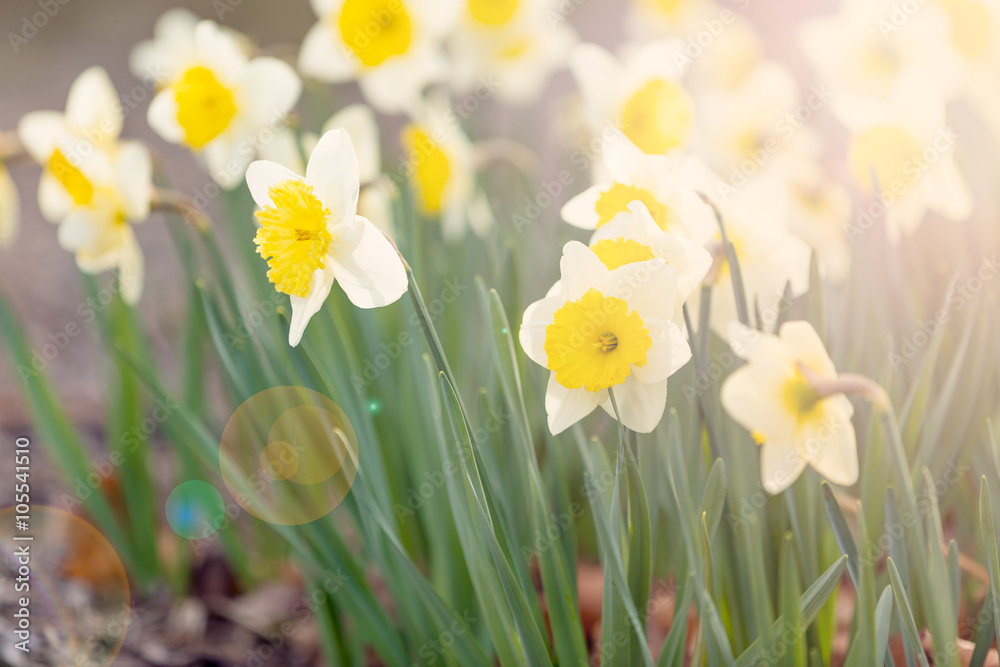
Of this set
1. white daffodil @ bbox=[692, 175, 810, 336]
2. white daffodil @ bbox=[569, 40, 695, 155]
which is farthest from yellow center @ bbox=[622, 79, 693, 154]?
white daffodil @ bbox=[692, 175, 810, 336]

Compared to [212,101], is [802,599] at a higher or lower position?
lower

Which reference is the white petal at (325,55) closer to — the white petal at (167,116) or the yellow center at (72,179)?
the white petal at (167,116)

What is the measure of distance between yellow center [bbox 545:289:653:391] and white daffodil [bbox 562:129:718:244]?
166mm

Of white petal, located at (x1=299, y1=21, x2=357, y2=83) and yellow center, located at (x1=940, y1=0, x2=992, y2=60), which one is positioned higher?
white petal, located at (x1=299, y1=21, x2=357, y2=83)

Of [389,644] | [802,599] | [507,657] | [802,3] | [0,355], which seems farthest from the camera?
[802,3]

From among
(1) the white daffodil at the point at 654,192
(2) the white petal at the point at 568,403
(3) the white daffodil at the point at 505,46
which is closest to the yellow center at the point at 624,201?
(1) the white daffodil at the point at 654,192

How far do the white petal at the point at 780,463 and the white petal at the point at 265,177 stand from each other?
0.60 meters

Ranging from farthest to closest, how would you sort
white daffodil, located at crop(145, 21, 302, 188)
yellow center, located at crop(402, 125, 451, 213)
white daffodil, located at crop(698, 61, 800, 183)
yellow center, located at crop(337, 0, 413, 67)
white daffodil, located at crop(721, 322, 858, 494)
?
white daffodil, located at crop(698, 61, 800, 183)
yellow center, located at crop(402, 125, 451, 213)
yellow center, located at crop(337, 0, 413, 67)
white daffodil, located at crop(145, 21, 302, 188)
white daffodil, located at crop(721, 322, 858, 494)

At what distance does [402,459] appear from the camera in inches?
47.5

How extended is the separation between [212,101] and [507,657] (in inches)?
42.6

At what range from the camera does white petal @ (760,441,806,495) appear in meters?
0.67

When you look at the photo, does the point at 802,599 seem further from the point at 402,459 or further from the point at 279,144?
the point at 279,144

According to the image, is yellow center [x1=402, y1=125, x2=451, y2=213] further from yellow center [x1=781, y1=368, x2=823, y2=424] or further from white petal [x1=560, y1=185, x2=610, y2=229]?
yellow center [x1=781, y1=368, x2=823, y2=424]

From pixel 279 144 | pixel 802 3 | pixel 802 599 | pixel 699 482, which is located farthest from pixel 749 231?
pixel 802 3
